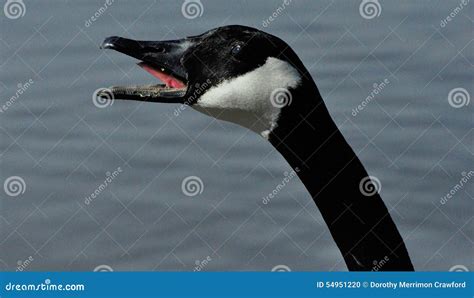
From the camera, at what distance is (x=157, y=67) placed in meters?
7.42

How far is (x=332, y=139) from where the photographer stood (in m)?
7.30

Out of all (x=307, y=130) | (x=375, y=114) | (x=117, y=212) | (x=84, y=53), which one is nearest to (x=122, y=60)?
(x=84, y=53)

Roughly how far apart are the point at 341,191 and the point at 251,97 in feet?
2.53

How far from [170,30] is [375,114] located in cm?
197

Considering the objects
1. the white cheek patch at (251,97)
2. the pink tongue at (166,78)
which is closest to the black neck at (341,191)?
the white cheek patch at (251,97)

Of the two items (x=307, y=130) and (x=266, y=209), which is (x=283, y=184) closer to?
(x=266, y=209)

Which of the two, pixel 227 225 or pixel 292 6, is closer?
pixel 227 225

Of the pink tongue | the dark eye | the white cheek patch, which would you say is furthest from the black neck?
the pink tongue

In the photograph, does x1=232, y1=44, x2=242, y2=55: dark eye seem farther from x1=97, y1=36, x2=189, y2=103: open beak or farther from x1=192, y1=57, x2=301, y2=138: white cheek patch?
x1=97, y1=36, x2=189, y2=103: open beak

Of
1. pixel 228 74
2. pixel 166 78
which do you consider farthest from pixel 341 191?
pixel 166 78

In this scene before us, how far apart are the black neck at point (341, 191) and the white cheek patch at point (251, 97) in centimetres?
9

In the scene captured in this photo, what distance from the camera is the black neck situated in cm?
727

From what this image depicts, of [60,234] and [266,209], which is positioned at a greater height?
[266,209]

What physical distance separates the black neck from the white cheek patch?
0.09 meters
